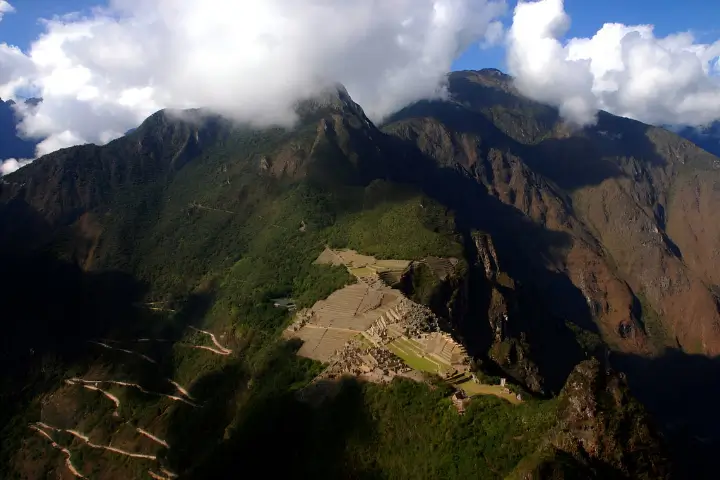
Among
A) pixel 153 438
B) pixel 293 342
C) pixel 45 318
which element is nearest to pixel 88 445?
pixel 153 438

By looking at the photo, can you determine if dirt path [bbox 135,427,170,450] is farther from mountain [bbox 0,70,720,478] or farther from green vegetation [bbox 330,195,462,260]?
green vegetation [bbox 330,195,462,260]

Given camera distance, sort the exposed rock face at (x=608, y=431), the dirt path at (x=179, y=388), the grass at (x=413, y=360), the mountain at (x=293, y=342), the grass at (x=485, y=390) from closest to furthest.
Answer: the exposed rock face at (x=608, y=431), the mountain at (x=293, y=342), the grass at (x=485, y=390), the grass at (x=413, y=360), the dirt path at (x=179, y=388)

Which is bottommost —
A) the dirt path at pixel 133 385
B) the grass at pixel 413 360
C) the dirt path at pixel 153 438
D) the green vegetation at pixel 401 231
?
the dirt path at pixel 153 438

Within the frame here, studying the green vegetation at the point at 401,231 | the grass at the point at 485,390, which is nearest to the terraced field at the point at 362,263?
the green vegetation at the point at 401,231

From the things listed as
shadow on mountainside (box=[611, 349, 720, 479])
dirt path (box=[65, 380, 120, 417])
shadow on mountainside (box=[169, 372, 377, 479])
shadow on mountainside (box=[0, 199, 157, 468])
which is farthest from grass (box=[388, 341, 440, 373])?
shadow on mountainside (box=[611, 349, 720, 479])

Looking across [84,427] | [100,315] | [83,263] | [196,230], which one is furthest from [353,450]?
[83,263]

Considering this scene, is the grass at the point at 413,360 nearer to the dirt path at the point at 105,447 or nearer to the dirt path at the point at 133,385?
the dirt path at the point at 133,385

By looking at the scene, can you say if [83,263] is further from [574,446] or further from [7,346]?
[574,446]

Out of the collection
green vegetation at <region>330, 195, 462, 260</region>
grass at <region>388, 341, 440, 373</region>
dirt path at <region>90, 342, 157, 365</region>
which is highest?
green vegetation at <region>330, 195, 462, 260</region>
